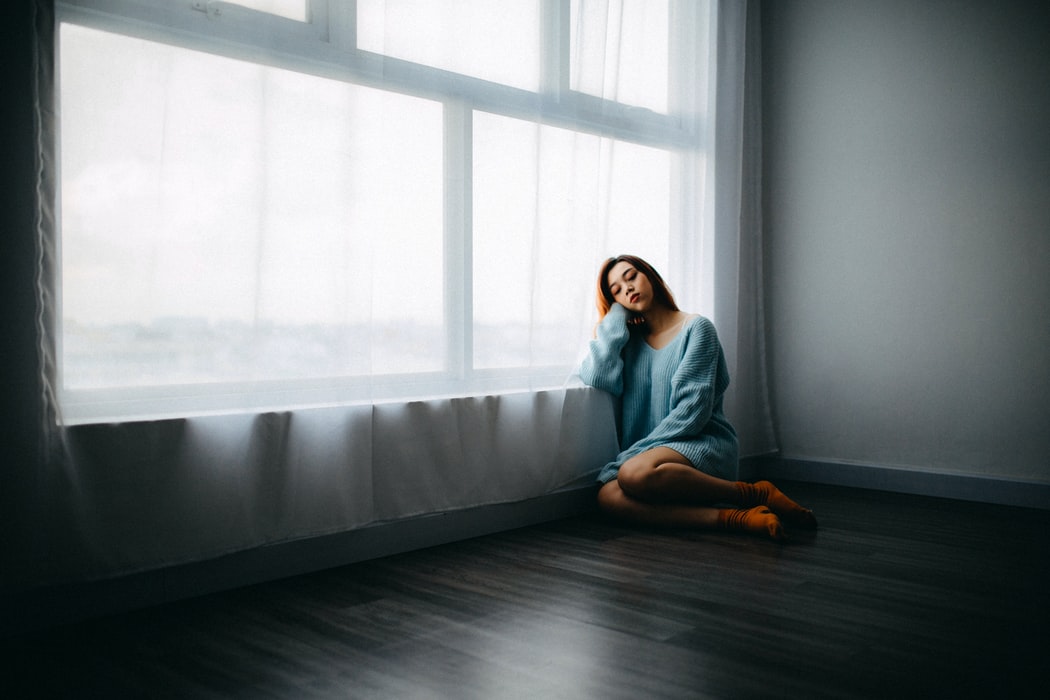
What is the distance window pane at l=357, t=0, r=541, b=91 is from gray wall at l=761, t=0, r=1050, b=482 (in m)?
1.50

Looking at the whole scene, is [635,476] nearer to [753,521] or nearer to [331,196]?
[753,521]

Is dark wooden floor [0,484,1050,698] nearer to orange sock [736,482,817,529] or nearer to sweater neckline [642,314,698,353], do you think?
orange sock [736,482,817,529]

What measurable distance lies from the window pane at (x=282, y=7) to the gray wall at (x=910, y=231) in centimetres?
229

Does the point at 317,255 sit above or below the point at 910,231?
below

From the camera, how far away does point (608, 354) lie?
284cm

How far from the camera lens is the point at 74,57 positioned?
5.81 feet

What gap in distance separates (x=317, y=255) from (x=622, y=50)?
4.87ft

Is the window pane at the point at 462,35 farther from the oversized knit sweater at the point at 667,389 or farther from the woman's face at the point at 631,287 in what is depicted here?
the oversized knit sweater at the point at 667,389

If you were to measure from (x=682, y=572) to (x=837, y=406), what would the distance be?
1.65 m

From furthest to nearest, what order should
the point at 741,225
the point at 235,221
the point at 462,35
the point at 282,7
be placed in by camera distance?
the point at 741,225
the point at 462,35
the point at 282,7
the point at 235,221

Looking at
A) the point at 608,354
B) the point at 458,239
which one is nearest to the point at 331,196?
the point at 458,239

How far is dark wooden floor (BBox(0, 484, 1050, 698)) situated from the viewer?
146cm

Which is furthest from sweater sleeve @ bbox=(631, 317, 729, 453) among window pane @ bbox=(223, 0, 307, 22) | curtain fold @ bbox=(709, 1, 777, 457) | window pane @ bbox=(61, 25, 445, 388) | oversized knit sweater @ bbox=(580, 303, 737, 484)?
window pane @ bbox=(223, 0, 307, 22)

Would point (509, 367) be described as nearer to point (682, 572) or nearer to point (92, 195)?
point (682, 572)
